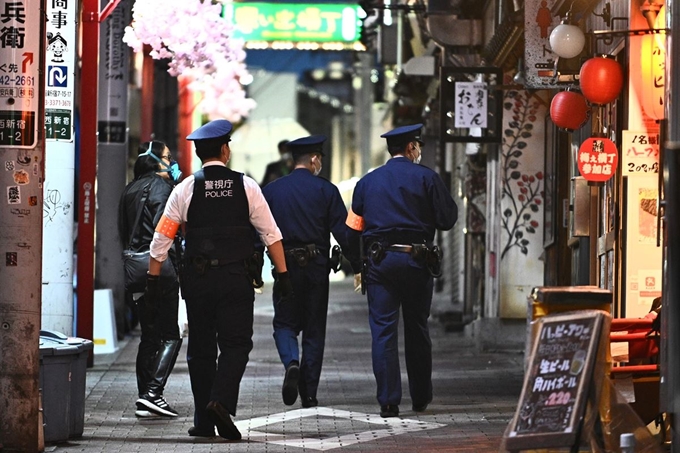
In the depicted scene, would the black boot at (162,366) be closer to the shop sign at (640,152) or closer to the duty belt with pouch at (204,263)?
the duty belt with pouch at (204,263)

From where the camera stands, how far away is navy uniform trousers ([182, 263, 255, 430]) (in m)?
10.5

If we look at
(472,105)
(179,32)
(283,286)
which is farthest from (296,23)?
(283,286)

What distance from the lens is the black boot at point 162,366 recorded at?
1208cm

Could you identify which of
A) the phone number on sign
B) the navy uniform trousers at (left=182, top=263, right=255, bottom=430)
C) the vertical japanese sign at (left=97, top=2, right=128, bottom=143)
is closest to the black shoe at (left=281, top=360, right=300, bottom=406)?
the navy uniform trousers at (left=182, top=263, right=255, bottom=430)

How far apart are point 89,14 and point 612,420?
9.50 m

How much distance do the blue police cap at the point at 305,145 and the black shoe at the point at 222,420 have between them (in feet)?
10.7

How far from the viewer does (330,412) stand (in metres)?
12.2

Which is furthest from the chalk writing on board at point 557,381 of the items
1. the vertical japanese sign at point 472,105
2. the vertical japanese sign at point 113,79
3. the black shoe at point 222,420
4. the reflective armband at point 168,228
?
the vertical japanese sign at point 113,79

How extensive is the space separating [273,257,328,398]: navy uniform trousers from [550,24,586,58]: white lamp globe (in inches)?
107

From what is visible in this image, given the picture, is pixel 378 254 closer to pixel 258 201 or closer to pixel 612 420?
pixel 258 201

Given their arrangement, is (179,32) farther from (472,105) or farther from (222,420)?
(222,420)

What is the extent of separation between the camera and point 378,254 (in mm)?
12039

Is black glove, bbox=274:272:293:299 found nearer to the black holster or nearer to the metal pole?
the black holster

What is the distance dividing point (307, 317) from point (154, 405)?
5.20 ft
